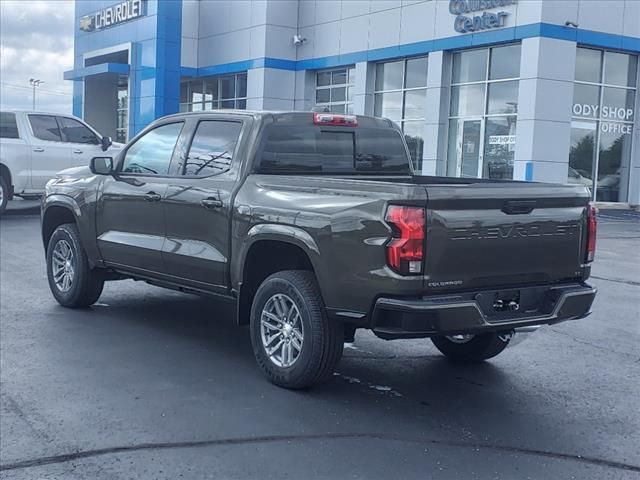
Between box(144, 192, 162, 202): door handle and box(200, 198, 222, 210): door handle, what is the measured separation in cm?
66

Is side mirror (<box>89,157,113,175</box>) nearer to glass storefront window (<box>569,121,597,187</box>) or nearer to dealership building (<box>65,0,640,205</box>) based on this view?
dealership building (<box>65,0,640,205</box>)

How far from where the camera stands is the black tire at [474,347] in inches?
262

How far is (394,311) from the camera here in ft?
16.9

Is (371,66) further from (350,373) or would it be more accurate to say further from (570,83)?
(350,373)

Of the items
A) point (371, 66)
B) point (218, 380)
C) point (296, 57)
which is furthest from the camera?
point (296, 57)

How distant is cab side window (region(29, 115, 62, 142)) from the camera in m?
17.5

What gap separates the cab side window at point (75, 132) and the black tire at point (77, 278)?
968cm

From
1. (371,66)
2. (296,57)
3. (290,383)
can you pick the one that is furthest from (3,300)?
(296,57)

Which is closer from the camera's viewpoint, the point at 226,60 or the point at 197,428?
the point at 197,428

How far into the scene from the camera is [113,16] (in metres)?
38.1

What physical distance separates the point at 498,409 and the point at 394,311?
3.80 feet

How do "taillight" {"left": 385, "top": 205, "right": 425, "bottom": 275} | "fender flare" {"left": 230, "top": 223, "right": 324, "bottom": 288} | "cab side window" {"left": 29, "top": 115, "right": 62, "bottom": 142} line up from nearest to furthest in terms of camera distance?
"taillight" {"left": 385, "top": 205, "right": 425, "bottom": 275} → "fender flare" {"left": 230, "top": 223, "right": 324, "bottom": 288} → "cab side window" {"left": 29, "top": 115, "right": 62, "bottom": 142}

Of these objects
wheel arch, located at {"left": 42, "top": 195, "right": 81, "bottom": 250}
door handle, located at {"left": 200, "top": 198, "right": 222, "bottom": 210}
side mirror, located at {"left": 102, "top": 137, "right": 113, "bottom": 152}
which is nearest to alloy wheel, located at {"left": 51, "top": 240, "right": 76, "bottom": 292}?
wheel arch, located at {"left": 42, "top": 195, "right": 81, "bottom": 250}

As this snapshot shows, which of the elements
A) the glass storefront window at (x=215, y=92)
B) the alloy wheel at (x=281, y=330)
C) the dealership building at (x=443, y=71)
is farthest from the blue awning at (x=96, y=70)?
the alloy wheel at (x=281, y=330)
